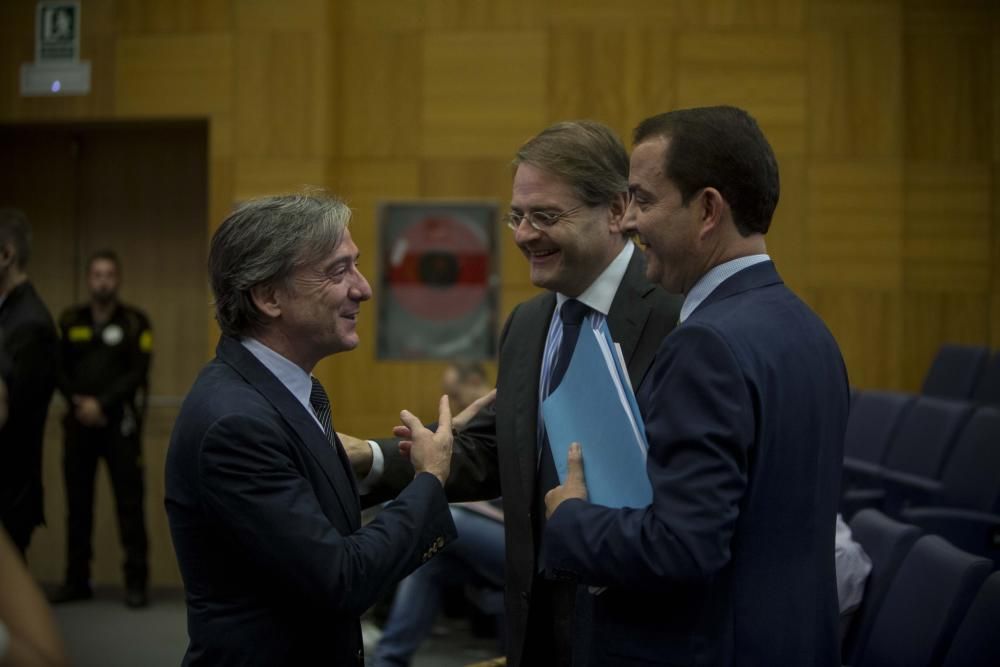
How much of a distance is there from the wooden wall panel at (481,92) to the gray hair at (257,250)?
14.9ft

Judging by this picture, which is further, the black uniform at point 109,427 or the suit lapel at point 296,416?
the black uniform at point 109,427

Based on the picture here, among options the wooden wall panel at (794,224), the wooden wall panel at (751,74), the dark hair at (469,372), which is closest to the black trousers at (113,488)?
the dark hair at (469,372)

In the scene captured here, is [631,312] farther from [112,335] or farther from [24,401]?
[112,335]

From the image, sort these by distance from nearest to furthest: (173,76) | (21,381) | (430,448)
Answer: (430,448), (21,381), (173,76)

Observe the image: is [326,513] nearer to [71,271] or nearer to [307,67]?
[307,67]

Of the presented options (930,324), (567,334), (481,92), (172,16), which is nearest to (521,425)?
(567,334)

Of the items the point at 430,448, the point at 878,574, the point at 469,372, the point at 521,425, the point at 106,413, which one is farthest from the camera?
the point at 106,413

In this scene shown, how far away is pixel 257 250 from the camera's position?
189 centimetres

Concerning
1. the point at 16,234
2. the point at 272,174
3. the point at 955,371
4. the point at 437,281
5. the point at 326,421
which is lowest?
the point at 955,371

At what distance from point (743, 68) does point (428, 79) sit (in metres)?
1.69

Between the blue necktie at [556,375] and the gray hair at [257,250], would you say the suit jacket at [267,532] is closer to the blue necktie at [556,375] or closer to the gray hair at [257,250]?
the gray hair at [257,250]

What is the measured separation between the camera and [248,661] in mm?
1725

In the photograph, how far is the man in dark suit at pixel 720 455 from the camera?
5.05 ft

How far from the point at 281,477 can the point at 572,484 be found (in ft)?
1.38
